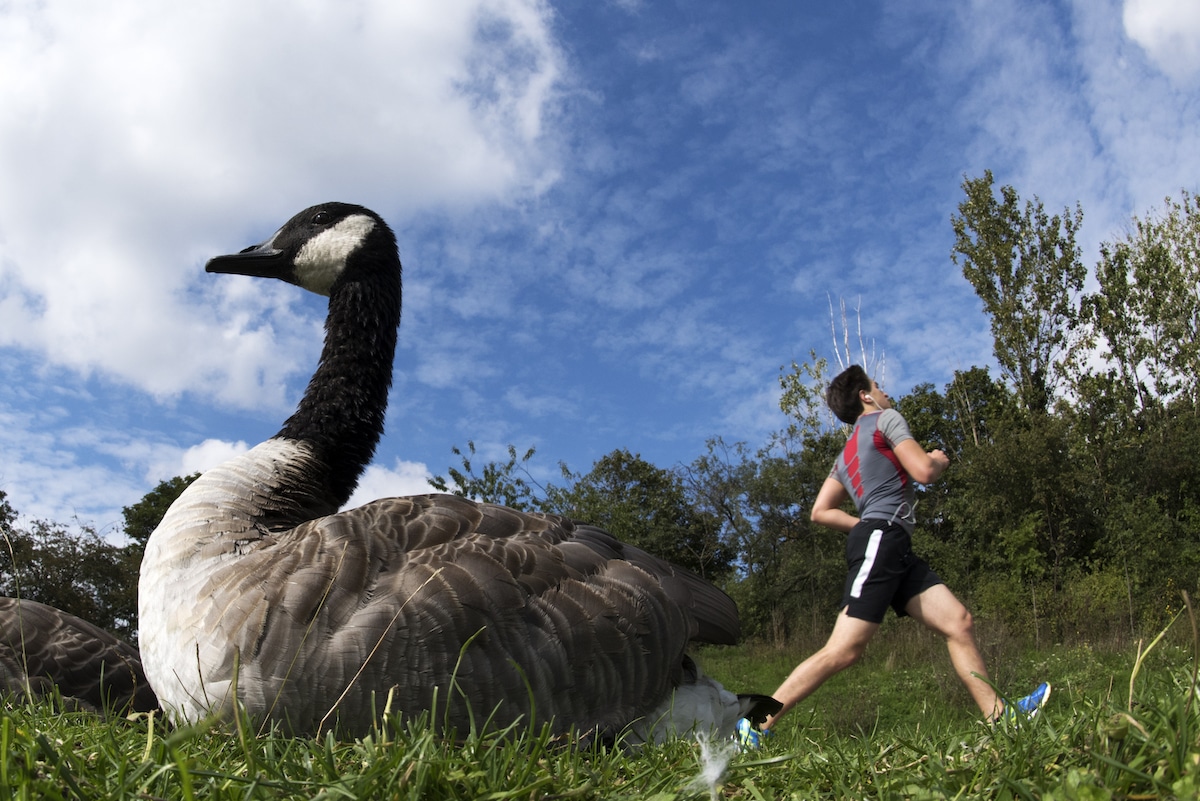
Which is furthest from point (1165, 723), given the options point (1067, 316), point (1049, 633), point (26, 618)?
point (1067, 316)

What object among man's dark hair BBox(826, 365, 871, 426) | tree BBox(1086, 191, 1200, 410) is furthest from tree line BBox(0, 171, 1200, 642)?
man's dark hair BBox(826, 365, 871, 426)

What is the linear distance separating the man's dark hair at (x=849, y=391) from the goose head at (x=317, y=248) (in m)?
3.82

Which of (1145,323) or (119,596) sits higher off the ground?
(1145,323)

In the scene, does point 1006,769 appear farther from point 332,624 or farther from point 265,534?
point 265,534

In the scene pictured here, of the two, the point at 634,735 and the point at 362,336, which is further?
the point at 362,336

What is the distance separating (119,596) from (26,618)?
23931 millimetres

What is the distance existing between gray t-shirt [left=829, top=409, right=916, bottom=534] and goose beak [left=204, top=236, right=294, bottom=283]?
174 inches

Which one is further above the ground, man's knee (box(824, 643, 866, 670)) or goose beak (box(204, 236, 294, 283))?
goose beak (box(204, 236, 294, 283))

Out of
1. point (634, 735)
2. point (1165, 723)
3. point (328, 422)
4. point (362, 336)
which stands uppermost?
point (362, 336)

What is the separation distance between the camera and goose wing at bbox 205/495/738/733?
3078 millimetres

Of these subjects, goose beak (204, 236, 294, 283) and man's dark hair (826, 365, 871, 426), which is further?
man's dark hair (826, 365, 871, 426)

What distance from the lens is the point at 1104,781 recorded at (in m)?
1.68

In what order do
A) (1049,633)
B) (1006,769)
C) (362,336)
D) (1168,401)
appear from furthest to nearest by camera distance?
1. (1168,401)
2. (1049,633)
3. (362,336)
4. (1006,769)

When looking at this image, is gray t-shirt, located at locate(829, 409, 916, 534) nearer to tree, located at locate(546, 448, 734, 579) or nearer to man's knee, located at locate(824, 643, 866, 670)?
man's knee, located at locate(824, 643, 866, 670)
